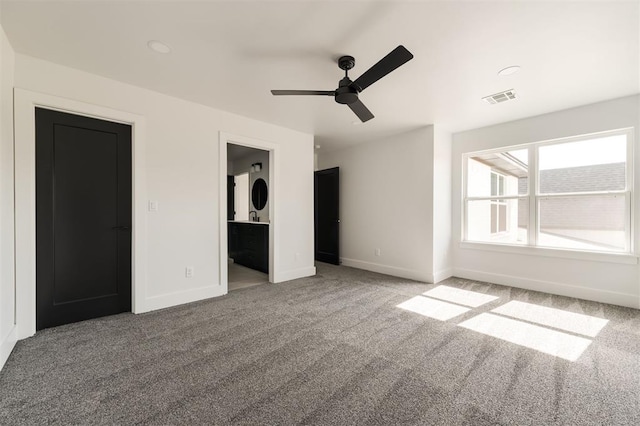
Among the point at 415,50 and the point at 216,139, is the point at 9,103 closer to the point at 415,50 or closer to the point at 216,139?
the point at 216,139

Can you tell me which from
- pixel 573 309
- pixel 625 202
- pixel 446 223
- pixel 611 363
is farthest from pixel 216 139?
pixel 625 202

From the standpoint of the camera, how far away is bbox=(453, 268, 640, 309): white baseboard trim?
321 centimetres

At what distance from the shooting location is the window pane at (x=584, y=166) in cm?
337

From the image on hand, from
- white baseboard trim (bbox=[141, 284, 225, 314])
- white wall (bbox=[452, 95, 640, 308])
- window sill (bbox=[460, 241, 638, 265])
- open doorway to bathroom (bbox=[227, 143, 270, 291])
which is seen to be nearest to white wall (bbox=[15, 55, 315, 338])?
white baseboard trim (bbox=[141, 284, 225, 314])

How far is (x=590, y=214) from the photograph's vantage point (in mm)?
3525

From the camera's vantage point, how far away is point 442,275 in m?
4.45

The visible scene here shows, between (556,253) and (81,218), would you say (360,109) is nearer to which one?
(81,218)

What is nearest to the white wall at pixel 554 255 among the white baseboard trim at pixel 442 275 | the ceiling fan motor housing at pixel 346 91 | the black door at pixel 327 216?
the white baseboard trim at pixel 442 275

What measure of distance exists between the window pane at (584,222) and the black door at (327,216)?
3.44m

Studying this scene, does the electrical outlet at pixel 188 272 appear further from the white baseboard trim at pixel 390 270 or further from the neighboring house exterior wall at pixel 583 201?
the neighboring house exterior wall at pixel 583 201

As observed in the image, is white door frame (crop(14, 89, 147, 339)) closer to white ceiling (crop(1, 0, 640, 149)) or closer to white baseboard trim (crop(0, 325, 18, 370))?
white baseboard trim (crop(0, 325, 18, 370))

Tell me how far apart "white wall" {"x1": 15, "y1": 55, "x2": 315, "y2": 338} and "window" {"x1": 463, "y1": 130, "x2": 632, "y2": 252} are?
3.88 meters

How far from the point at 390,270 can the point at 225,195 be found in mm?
3118

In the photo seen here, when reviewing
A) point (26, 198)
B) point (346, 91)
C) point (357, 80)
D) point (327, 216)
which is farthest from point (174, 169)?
point (327, 216)
